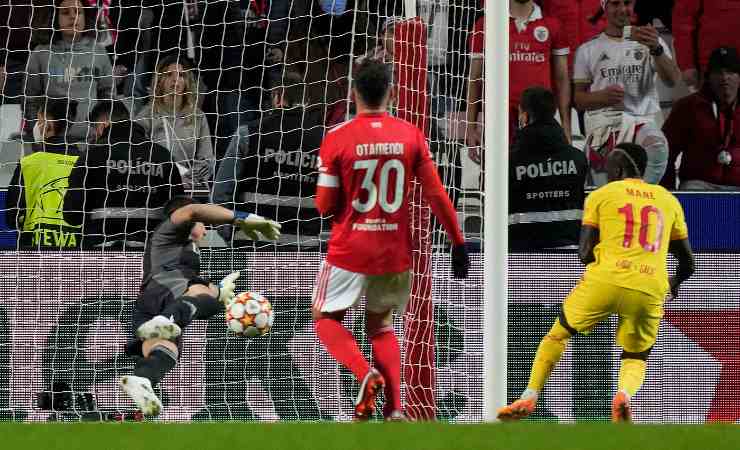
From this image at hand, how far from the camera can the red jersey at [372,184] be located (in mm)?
6832

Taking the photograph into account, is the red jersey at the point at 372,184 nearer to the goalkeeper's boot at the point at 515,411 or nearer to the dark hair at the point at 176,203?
the goalkeeper's boot at the point at 515,411

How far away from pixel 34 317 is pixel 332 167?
3.09 meters

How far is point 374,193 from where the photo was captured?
22.5ft

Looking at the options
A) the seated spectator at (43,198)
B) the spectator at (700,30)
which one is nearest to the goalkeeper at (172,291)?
the seated spectator at (43,198)

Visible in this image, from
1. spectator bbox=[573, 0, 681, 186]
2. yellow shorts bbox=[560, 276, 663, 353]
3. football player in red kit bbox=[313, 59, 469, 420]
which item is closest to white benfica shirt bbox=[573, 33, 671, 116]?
spectator bbox=[573, 0, 681, 186]

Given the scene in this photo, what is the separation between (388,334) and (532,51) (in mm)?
4029

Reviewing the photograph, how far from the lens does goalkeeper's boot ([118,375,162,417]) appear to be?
7.92m

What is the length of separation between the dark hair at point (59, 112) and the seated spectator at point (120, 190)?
68cm

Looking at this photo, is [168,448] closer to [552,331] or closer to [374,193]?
[374,193]

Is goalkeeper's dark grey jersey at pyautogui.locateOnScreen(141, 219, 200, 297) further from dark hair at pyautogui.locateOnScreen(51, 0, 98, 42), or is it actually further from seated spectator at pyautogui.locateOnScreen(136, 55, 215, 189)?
dark hair at pyautogui.locateOnScreen(51, 0, 98, 42)

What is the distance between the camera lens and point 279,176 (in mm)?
9492

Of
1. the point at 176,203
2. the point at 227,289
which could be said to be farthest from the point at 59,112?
the point at 227,289

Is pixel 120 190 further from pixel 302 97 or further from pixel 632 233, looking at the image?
pixel 632 233

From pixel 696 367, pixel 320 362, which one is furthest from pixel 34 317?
pixel 696 367
